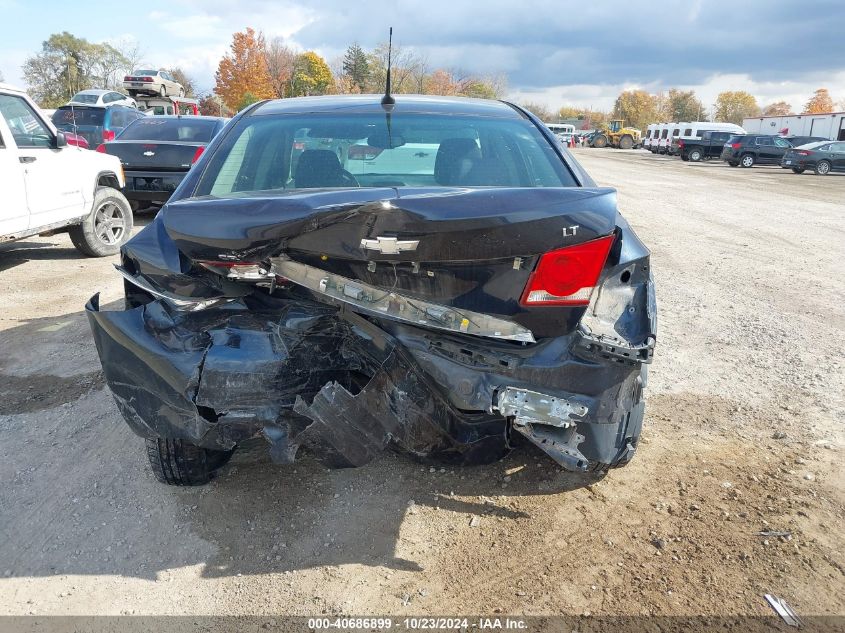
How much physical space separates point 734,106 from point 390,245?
122535 mm

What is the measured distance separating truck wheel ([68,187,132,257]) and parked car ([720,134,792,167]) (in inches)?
1296

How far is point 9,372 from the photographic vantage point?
423 centimetres

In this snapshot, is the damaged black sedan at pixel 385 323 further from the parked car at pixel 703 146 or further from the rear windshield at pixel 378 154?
the parked car at pixel 703 146

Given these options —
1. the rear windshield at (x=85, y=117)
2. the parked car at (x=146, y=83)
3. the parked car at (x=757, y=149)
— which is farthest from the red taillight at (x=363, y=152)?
the parked car at (x=757, y=149)

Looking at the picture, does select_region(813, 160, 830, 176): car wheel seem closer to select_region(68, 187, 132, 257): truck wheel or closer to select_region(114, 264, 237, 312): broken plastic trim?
select_region(68, 187, 132, 257): truck wheel

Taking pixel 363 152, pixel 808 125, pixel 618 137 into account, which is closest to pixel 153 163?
pixel 363 152

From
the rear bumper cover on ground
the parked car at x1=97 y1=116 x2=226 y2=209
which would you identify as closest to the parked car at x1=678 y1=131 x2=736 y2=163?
the parked car at x1=97 y1=116 x2=226 y2=209

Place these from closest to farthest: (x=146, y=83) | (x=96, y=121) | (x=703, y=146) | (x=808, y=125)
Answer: (x=96, y=121) → (x=146, y=83) → (x=703, y=146) → (x=808, y=125)

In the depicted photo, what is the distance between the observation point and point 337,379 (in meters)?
2.36

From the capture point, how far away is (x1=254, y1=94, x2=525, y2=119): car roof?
3281 mm

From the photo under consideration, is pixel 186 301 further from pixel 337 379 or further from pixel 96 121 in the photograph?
pixel 96 121

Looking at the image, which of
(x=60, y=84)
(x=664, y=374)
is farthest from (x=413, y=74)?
(x=664, y=374)

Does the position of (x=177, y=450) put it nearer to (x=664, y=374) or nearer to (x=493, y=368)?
(x=493, y=368)

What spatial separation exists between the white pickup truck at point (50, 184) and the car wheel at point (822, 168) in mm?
30193
